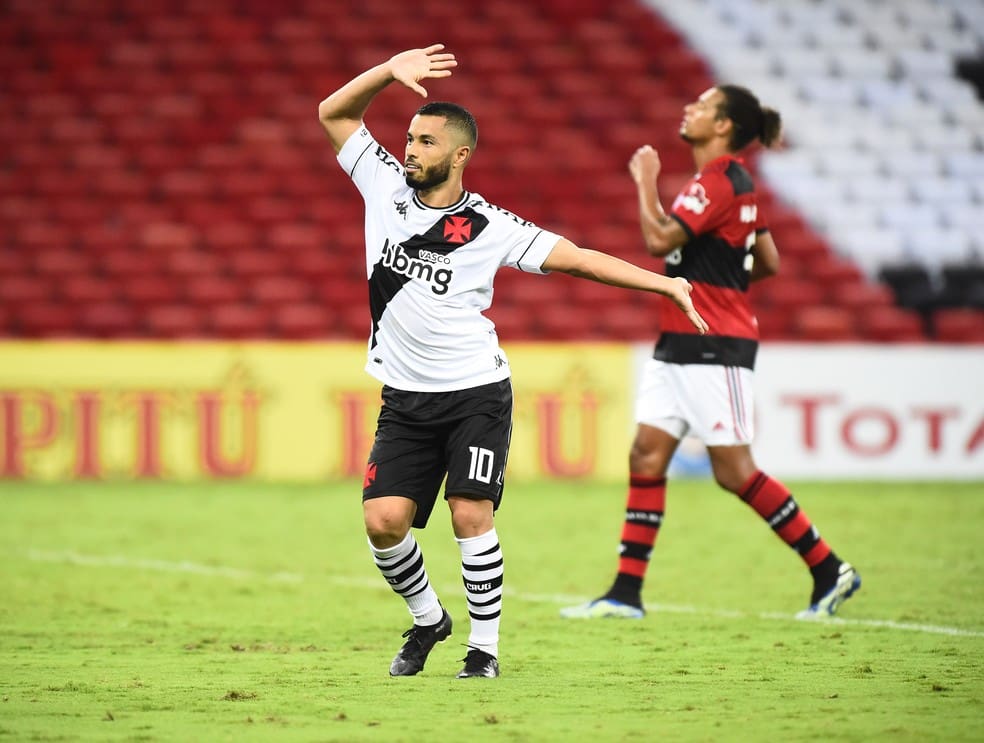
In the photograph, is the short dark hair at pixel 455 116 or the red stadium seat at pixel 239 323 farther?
the red stadium seat at pixel 239 323

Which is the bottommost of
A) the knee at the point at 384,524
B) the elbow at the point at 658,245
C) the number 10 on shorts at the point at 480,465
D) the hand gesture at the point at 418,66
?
the knee at the point at 384,524

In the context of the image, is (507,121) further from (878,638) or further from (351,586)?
(878,638)

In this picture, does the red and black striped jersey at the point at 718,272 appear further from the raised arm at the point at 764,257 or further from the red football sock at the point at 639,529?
the red football sock at the point at 639,529

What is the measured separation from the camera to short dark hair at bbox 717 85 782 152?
7152mm

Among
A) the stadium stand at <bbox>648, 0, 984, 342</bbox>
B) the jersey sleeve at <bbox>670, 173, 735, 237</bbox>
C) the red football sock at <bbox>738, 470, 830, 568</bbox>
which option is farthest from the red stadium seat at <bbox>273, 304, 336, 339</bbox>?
the red football sock at <bbox>738, 470, 830, 568</bbox>

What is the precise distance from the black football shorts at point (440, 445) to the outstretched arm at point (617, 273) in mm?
532

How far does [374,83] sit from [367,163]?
12.4 inches

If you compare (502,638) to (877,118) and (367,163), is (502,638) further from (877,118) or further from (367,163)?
(877,118)

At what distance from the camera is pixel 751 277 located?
7340 mm

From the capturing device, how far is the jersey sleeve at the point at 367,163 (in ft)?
18.1

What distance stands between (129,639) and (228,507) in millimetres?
5508

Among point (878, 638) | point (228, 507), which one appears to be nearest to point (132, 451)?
point (228, 507)

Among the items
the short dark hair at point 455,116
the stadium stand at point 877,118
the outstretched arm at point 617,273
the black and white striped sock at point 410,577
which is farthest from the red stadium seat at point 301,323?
the outstretched arm at point 617,273

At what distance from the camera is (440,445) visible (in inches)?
Result: 216
